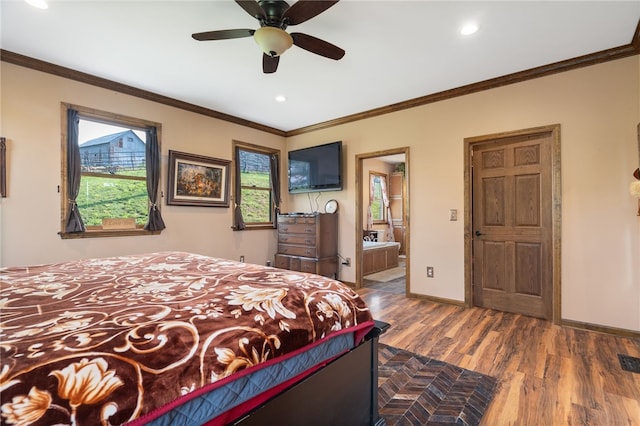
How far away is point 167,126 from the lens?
3.85m

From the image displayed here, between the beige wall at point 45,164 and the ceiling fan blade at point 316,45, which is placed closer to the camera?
the ceiling fan blade at point 316,45

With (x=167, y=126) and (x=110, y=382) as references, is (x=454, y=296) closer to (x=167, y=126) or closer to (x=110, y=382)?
(x=110, y=382)

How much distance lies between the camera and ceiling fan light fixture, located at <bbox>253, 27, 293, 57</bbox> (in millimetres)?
2021

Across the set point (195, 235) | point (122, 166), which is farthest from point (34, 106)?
point (195, 235)

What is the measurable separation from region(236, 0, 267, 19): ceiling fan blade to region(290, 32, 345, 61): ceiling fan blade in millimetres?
246

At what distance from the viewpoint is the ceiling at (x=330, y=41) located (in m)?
2.21

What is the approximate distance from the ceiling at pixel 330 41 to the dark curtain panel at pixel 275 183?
62.6 inches

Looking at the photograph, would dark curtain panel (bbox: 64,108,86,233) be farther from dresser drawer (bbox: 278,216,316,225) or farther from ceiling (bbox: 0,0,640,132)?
dresser drawer (bbox: 278,216,316,225)

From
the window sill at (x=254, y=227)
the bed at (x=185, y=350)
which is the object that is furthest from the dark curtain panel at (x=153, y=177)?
the bed at (x=185, y=350)

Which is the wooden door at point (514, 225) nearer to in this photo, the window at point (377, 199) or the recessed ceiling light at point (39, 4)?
the window at point (377, 199)

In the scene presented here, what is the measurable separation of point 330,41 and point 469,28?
45.2 inches

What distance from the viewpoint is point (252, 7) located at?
1973 mm

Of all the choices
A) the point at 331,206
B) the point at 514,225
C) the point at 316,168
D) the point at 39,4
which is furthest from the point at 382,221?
the point at 39,4

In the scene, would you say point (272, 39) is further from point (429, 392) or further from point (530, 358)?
point (530, 358)
